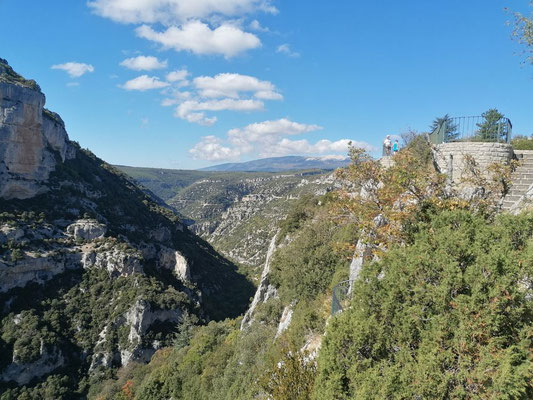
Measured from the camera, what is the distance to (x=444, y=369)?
5.18 meters

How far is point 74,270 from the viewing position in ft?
189

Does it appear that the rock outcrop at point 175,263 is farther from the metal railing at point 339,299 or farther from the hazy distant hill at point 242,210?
the metal railing at point 339,299

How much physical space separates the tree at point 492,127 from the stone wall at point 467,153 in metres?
1.07

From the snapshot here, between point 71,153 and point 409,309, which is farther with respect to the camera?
point 71,153

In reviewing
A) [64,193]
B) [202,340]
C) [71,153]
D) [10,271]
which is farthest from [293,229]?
[71,153]

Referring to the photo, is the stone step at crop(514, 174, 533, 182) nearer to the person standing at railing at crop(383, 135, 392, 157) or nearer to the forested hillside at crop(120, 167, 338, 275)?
the person standing at railing at crop(383, 135, 392, 157)

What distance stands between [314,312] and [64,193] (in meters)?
70.2

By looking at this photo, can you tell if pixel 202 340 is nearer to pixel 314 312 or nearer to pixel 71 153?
pixel 314 312

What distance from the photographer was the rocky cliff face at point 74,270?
4812 centimetres

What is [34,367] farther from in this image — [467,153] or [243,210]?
[243,210]

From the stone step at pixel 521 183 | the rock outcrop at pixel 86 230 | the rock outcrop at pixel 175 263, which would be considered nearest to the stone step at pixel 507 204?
the stone step at pixel 521 183

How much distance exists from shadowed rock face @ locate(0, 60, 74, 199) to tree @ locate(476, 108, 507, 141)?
74.9 metres

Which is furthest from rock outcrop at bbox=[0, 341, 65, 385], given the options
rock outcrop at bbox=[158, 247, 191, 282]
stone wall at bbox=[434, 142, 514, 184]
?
stone wall at bbox=[434, 142, 514, 184]

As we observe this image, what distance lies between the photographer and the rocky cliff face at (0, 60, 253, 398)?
1895 inches
